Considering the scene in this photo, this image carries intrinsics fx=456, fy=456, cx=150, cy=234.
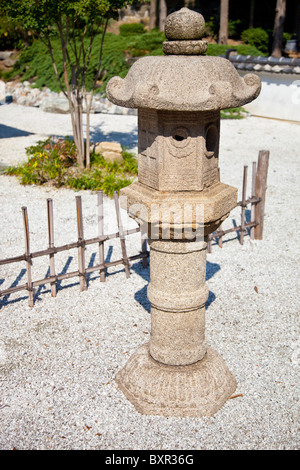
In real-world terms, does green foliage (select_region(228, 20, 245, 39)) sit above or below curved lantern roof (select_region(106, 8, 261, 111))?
above

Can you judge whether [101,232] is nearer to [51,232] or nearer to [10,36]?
[51,232]

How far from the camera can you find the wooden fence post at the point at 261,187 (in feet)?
20.6

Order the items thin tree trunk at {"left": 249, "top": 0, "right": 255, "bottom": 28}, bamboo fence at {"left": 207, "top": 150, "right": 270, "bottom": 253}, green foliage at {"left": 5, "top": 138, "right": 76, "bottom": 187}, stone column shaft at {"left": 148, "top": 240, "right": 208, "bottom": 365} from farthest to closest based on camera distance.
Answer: thin tree trunk at {"left": 249, "top": 0, "right": 255, "bottom": 28}, green foliage at {"left": 5, "top": 138, "right": 76, "bottom": 187}, bamboo fence at {"left": 207, "top": 150, "right": 270, "bottom": 253}, stone column shaft at {"left": 148, "top": 240, "right": 208, "bottom": 365}

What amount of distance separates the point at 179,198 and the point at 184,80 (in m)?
0.79

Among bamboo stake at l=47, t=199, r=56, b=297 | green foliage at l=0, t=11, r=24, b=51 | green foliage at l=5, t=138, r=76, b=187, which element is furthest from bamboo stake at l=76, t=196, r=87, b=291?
green foliage at l=0, t=11, r=24, b=51

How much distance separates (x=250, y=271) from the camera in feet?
19.0

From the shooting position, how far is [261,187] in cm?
641

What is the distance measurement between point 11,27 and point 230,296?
60.5 feet

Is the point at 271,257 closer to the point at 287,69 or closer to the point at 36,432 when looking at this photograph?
the point at 36,432

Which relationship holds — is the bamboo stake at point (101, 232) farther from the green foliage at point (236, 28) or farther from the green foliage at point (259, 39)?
the green foliage at point (236, 28)

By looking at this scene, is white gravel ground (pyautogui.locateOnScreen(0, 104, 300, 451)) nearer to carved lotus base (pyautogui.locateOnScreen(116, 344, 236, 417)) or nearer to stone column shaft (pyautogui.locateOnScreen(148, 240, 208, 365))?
→ carved lotus base (pyautogui.locateOnScreen(116, 344, 236, 417))

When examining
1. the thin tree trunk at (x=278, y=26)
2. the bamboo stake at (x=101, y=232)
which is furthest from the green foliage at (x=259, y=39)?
the bamboo stake at (x=101, y=232)

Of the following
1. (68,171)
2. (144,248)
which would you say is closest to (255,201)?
(144,248)

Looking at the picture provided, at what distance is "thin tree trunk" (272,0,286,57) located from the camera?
17797 mm
